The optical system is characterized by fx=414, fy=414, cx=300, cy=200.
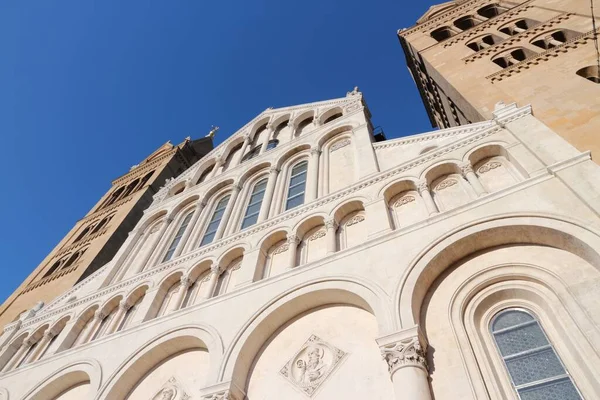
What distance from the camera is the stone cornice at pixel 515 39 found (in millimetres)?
14242

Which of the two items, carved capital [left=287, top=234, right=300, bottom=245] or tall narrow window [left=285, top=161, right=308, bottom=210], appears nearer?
carved capital [left=287, top=234, right=300, bottom=245]

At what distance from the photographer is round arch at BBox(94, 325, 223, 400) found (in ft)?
27.1

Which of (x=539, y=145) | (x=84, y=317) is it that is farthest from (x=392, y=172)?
(x=84, y=317)

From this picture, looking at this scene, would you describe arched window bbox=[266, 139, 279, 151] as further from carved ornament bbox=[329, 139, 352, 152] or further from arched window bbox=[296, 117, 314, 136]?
carved ornament bbox=[329, 139, 352, 152]

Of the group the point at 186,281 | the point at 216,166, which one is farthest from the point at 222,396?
the point at 216,166

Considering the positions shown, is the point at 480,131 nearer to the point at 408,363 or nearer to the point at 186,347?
the point at 408,363

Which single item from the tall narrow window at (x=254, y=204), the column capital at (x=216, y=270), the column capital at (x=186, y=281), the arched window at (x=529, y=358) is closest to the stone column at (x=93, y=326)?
the column capital at (x=186, y=281)

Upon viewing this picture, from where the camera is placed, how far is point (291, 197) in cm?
1181

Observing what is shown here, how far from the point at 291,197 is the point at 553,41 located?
9907 millimetres

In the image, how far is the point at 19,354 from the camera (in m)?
11.9

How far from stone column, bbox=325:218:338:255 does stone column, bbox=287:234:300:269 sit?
0.75 m

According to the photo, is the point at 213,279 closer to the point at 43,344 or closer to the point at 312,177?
the point at 312,177

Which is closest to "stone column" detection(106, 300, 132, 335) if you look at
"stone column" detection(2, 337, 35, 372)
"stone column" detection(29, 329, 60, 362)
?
"stone column" detection(29, 329, 60, 362)

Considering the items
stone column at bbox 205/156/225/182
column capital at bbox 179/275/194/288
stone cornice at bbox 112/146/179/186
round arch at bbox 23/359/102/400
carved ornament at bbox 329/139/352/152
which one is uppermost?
stone cornice at bbox 112/146/179/186
